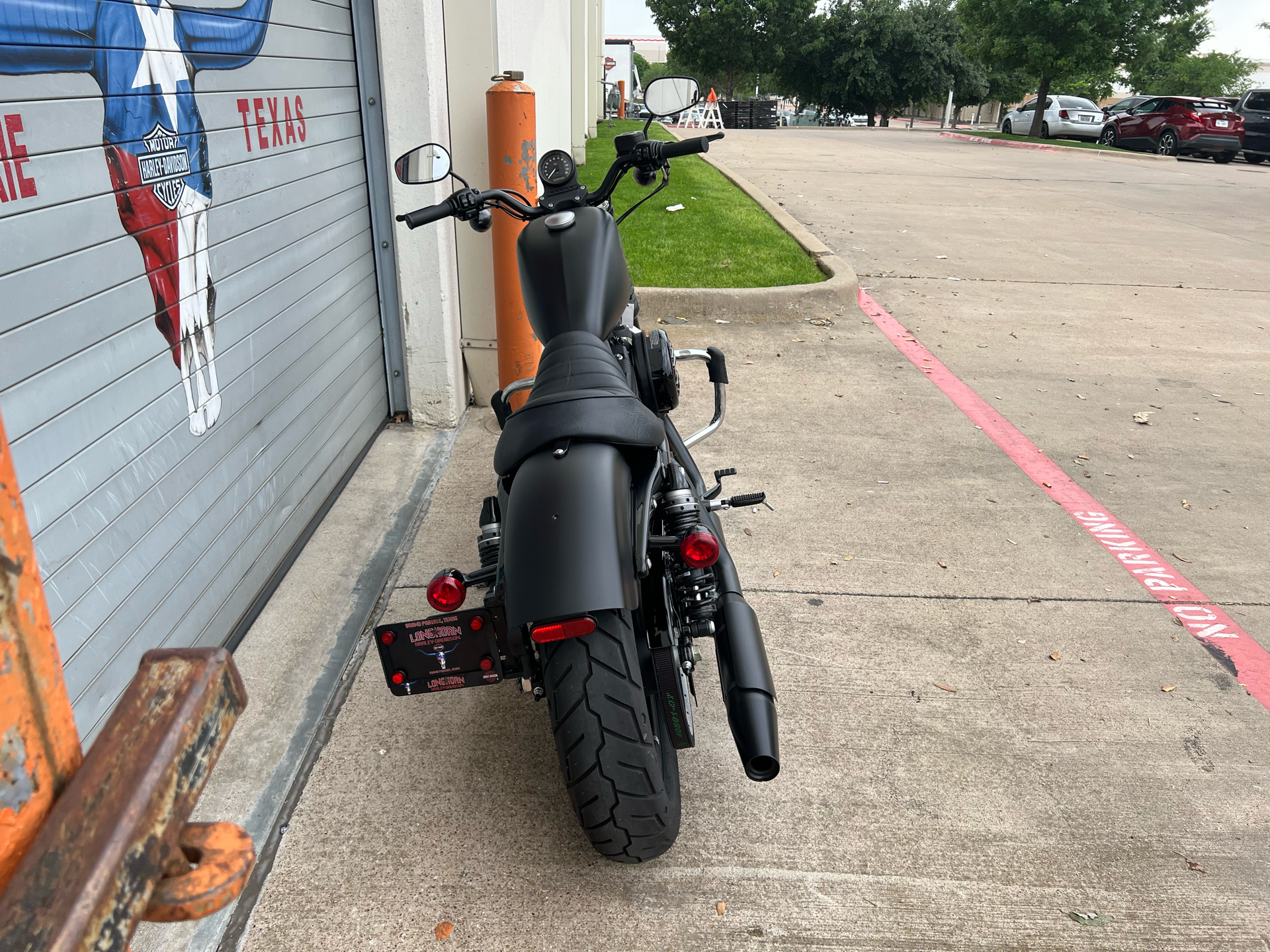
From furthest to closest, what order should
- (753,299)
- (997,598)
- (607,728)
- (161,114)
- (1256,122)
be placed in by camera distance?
(1256,122) → (753,299) → (997,598) → (161,114) → (607,728)

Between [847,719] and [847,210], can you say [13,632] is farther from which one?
[847,210]

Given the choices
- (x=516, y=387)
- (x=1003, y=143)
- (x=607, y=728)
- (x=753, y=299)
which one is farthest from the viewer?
(x=1003, y=143)

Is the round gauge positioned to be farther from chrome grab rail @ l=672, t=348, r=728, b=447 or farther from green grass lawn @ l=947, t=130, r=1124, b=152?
green grass lawn @ l=947, t=130, r=1124, b=152

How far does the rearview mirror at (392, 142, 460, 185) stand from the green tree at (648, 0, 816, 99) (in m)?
55.5

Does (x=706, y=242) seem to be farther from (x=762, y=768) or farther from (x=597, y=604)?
(x=597, y=604)

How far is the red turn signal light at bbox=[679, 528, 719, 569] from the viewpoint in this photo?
6.68ft

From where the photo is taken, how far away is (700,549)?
6.69 feet

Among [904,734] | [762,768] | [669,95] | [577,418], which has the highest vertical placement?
[669,95]

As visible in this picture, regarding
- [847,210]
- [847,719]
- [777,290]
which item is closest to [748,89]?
[847,210]

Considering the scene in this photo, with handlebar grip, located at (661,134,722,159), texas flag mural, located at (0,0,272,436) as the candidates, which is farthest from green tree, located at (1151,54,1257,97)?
texas flag mural, located at (0,0,272,436)

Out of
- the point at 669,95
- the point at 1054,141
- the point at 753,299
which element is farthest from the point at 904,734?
the point at 1054,141

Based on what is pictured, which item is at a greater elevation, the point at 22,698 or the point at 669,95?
the point at 669,95

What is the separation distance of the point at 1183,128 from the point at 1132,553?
2402 cm

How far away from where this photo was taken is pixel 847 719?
2775 millimetres
